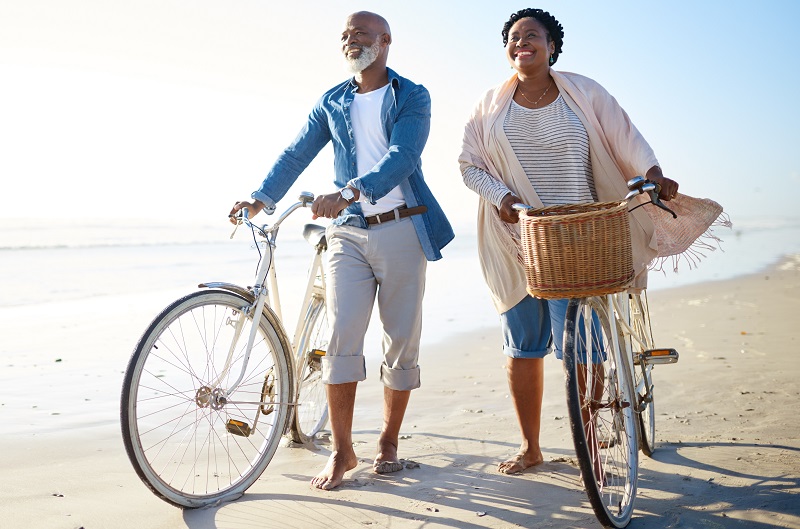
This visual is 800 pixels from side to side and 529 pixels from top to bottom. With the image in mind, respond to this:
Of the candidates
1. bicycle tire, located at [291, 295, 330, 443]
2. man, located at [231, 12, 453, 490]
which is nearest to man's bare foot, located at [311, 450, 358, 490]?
man, located at [231, 12, 453, 490]

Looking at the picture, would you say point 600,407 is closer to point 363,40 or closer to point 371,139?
point 371,139

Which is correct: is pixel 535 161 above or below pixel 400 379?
above

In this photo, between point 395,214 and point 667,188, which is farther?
point 395,214

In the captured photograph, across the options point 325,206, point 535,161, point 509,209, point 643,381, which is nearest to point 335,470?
point 325,206

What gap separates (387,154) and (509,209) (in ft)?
1.91

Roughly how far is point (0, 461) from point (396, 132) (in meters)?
2.30

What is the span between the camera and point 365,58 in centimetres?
359

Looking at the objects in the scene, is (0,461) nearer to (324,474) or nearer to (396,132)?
(324,474)

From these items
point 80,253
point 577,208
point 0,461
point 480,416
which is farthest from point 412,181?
point 80,253

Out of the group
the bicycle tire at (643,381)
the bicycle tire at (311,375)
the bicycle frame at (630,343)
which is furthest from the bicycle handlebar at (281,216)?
the bicycle tire at (643,381)

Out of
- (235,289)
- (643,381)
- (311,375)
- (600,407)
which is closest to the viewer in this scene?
A: (600,407)

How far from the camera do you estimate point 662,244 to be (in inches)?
139

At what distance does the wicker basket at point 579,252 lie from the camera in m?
2.72

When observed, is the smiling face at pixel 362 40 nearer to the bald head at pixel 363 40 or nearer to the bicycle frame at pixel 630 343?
the bald head at pixel 363 40
